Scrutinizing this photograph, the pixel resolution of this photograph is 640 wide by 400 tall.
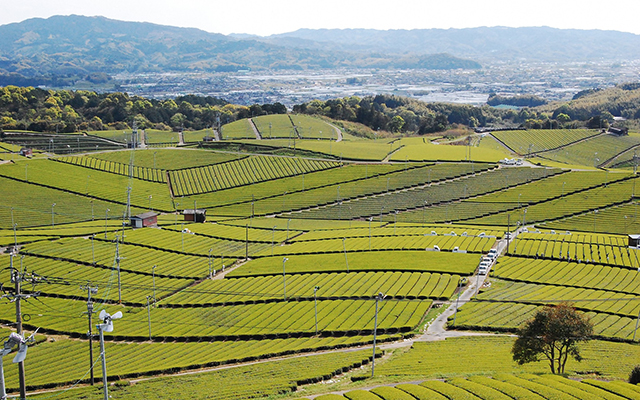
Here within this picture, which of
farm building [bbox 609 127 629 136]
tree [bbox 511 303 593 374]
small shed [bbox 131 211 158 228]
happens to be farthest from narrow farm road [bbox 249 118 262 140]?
tree [bbox 511 303 593 374]

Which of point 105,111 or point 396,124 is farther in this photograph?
point 396,124

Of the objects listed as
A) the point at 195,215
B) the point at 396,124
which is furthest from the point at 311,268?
the point at 396,124

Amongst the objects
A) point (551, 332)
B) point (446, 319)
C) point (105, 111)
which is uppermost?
point (105, 111)

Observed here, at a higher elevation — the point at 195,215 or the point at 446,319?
the point at 446,319

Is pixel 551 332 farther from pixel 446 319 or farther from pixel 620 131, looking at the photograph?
pixel 620 131

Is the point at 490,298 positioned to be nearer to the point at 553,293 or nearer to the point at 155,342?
the point at 553,293

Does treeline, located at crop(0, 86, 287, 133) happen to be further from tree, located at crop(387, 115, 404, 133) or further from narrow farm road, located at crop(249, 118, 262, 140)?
tree, located at crop(387, 115, 404, 133)

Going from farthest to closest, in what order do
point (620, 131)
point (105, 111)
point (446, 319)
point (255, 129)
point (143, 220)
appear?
point (105, 111), point (620, 131), point (255, 129), point (143, 220), point (446, 319)
